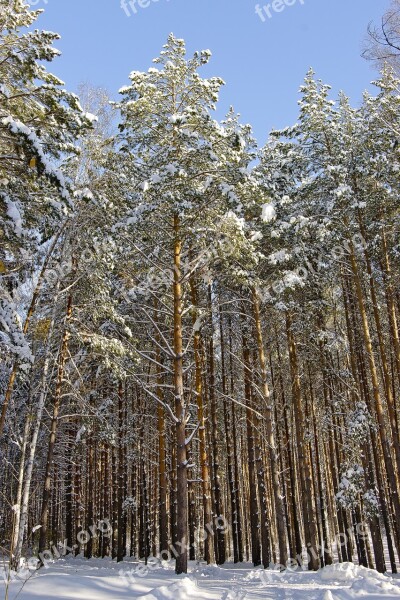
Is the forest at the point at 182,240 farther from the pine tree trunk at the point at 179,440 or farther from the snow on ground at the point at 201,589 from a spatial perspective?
the snow on ground at the point at 201,589

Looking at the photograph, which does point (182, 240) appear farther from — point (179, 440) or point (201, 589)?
point (201, 589)

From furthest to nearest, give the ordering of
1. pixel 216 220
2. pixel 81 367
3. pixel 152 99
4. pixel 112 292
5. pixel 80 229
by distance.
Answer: pixel 112 292, pixel 81 367, pixel 80 229, pixel 216 220, pixel 152 99

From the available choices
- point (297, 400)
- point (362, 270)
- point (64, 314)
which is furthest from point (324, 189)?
point (64, 314)

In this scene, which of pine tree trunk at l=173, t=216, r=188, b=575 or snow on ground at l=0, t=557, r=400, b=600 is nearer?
snow on ground at l=0, t=557, r=400, b=600

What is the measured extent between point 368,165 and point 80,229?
9044 millimetres

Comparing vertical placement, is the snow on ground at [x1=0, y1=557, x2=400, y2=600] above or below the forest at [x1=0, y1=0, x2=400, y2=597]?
below

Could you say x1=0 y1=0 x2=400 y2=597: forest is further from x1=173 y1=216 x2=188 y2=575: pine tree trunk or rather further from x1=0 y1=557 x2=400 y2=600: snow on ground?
x1=0 y1=557 x2=400 y2=600: snow on ground

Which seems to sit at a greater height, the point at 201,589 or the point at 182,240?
the point at 182,240

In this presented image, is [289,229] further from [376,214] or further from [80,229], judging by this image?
[80,229]

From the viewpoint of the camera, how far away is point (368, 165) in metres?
14.2

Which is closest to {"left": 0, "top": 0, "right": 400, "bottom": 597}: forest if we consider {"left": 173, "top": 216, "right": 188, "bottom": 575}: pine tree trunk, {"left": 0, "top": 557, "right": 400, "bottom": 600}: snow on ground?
{"left": 173, "top": 216, "right": 188, "bottom": 575}: pine tree trunk

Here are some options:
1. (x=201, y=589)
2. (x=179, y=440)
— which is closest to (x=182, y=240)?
(x=179, y=440)

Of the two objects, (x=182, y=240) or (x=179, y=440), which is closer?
(x=179, y=440)

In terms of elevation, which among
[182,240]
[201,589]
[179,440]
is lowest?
[201,589]
